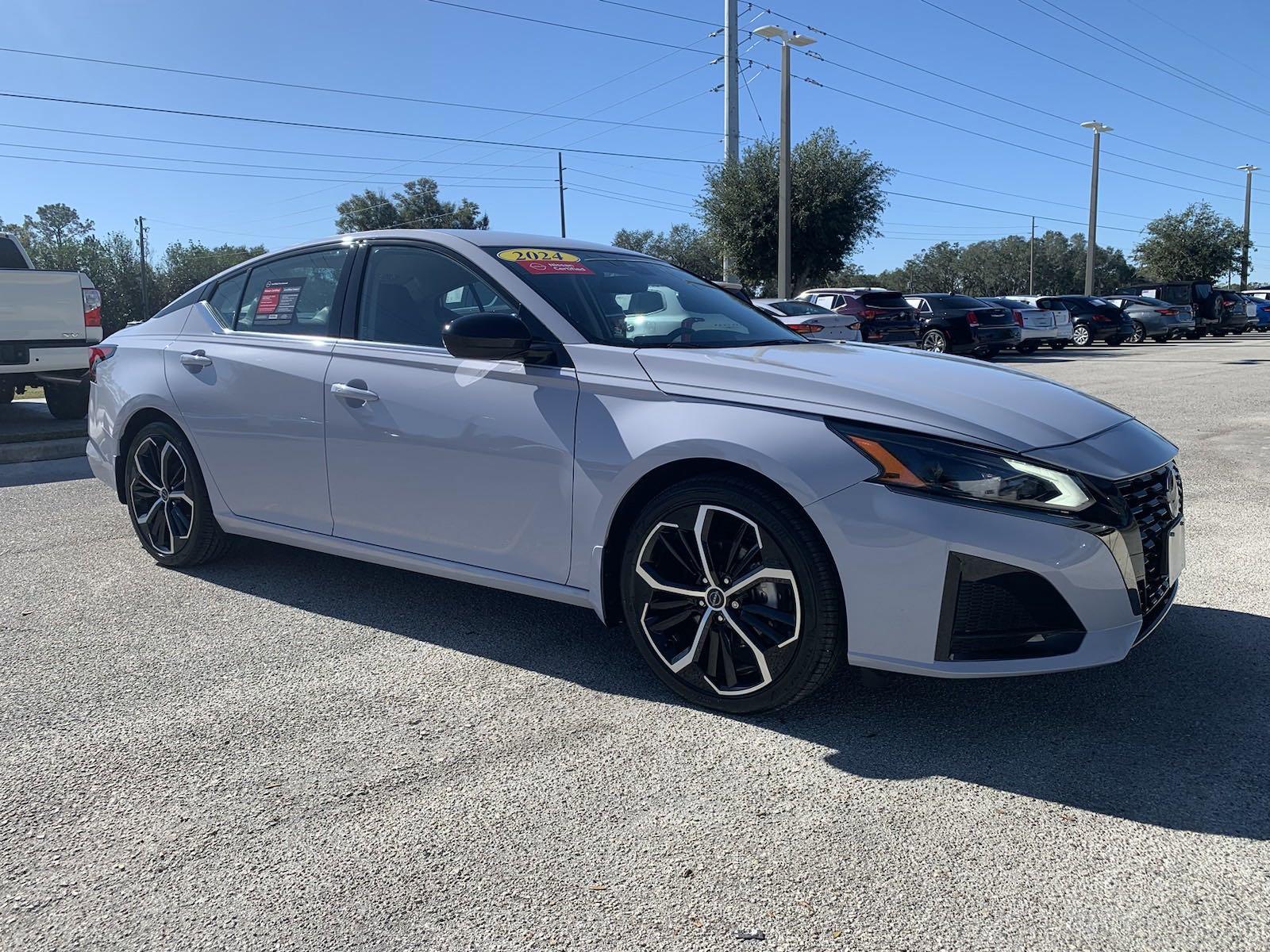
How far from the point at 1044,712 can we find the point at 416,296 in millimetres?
2773

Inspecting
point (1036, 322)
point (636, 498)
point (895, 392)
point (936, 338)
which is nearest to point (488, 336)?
point (636, 498)

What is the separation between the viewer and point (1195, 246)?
2136 inches

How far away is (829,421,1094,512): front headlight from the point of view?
286 centimetres

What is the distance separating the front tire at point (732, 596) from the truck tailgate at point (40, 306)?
338 inches

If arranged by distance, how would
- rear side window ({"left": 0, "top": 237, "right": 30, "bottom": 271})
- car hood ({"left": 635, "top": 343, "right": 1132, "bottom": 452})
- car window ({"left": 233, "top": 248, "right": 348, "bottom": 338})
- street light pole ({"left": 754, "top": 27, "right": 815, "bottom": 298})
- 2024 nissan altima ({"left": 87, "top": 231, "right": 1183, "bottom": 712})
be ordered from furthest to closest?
street light pole ({"left": 754, "top": 27, "right": 815, "bottom": 298})
rear side window ({"left": 0, "top": 237, "right": 30, "bottom": 271})
car window ({"left": 233, "top": 248, "right": 348, "bottom": 338})
car hood ({"left": 635, "top": 343, "right": 1132, "bottom": 452})
2024 nissan altima ({"left": 87, "top": 231, "right": 1183, "bottom": 712})

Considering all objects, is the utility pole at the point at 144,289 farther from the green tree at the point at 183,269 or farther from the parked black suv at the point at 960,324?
the parked black suv at the point at 960,324

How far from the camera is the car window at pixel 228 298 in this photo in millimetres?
4945

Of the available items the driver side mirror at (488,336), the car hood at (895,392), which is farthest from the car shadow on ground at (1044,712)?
the driver side mirror at (488,336)

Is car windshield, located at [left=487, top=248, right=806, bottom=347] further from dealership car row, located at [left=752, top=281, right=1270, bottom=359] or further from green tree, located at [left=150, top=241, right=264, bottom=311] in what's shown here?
green tree, located at [left=150, top=241, right=264, bottom=311]

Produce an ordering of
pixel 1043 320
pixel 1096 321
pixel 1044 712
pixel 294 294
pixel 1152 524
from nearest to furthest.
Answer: pixel 1152 524
pixel 1044 712
pixel 294 294
pixel 1043 320
pixel 1096 321

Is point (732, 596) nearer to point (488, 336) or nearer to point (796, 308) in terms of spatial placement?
point (488, 336)

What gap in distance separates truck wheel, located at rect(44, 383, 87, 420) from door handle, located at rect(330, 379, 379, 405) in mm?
8205

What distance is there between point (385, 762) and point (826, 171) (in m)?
33.3

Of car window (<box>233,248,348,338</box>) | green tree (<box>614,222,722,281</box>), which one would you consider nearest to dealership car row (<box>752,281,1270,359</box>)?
car window (<box>233,248,348,338</box>)
